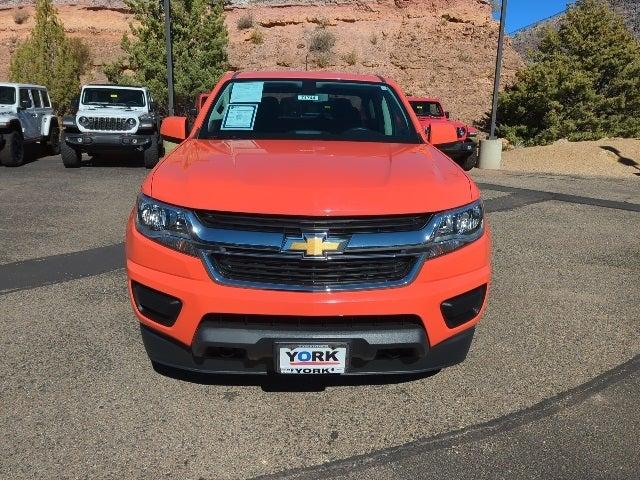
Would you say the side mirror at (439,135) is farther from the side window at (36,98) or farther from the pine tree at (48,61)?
the pine tree at (48,61)

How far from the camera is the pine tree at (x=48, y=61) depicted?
22062mm

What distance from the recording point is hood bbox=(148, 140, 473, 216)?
250 cm

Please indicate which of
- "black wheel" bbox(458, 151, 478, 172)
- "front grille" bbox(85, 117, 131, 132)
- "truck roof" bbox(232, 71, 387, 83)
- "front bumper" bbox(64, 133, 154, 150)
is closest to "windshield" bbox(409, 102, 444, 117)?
"black wheel" bbox(458, 151, 478, 172)

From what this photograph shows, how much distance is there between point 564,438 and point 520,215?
227 inches

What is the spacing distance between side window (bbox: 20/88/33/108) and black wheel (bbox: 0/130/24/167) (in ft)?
3.08

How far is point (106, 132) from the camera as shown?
12289 millimetres

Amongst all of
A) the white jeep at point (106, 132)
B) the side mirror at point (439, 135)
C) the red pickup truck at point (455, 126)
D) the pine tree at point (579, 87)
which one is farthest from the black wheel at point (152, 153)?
the pine tree at point (579, 87)

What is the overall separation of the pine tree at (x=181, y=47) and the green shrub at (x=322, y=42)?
1574 centimetres

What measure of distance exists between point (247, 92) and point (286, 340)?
7.40 feet

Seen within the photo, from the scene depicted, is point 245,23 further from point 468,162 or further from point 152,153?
point 152,153

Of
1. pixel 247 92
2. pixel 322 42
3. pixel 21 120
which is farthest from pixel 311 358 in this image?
pixel 322 42

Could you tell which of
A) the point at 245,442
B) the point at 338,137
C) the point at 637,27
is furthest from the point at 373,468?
the point at 637,27

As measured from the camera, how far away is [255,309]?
2451mm

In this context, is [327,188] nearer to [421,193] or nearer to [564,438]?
[421,193]
